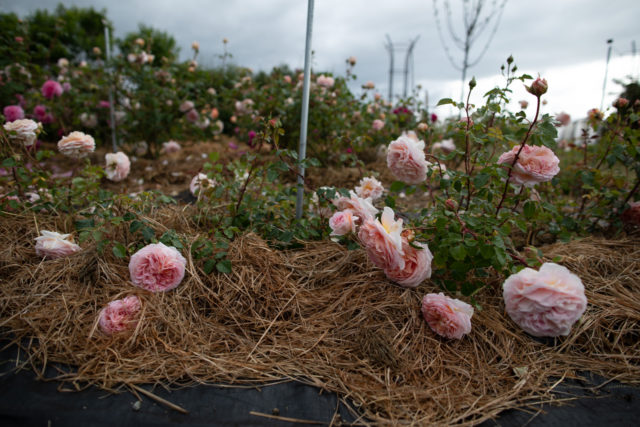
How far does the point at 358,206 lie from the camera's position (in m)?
1.39

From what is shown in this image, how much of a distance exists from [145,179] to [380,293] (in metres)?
2.96

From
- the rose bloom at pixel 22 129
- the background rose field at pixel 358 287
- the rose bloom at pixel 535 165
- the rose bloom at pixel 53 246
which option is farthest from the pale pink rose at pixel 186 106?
the rose bloom at pixel 535 165

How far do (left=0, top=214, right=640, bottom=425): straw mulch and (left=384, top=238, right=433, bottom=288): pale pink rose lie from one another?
0.39ft

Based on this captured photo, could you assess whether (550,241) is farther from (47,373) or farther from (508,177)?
(47,373)

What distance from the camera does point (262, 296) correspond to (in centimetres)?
131

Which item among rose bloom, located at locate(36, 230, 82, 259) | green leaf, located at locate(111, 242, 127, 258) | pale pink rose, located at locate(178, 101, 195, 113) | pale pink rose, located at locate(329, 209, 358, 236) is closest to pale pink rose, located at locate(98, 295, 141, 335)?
green leaf, located at locate(111, 242, 127, 258)

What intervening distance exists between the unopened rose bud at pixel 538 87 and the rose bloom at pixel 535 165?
7.7 inches

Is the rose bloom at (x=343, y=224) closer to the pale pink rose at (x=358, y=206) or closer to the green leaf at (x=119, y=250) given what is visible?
the pale pink rose at (x=358, y=206)

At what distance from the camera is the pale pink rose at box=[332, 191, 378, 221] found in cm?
134

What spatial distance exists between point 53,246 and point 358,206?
1176mm

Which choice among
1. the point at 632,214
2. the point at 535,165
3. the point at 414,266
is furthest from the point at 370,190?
the point at 632,214

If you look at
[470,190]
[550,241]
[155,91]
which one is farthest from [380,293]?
[155,91]

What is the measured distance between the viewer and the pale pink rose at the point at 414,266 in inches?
45.8

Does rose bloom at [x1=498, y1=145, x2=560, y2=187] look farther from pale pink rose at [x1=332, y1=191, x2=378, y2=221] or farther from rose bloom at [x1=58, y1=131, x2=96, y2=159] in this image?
rose bloom at [x1=58, y1=131, x2=96, y2=159]
